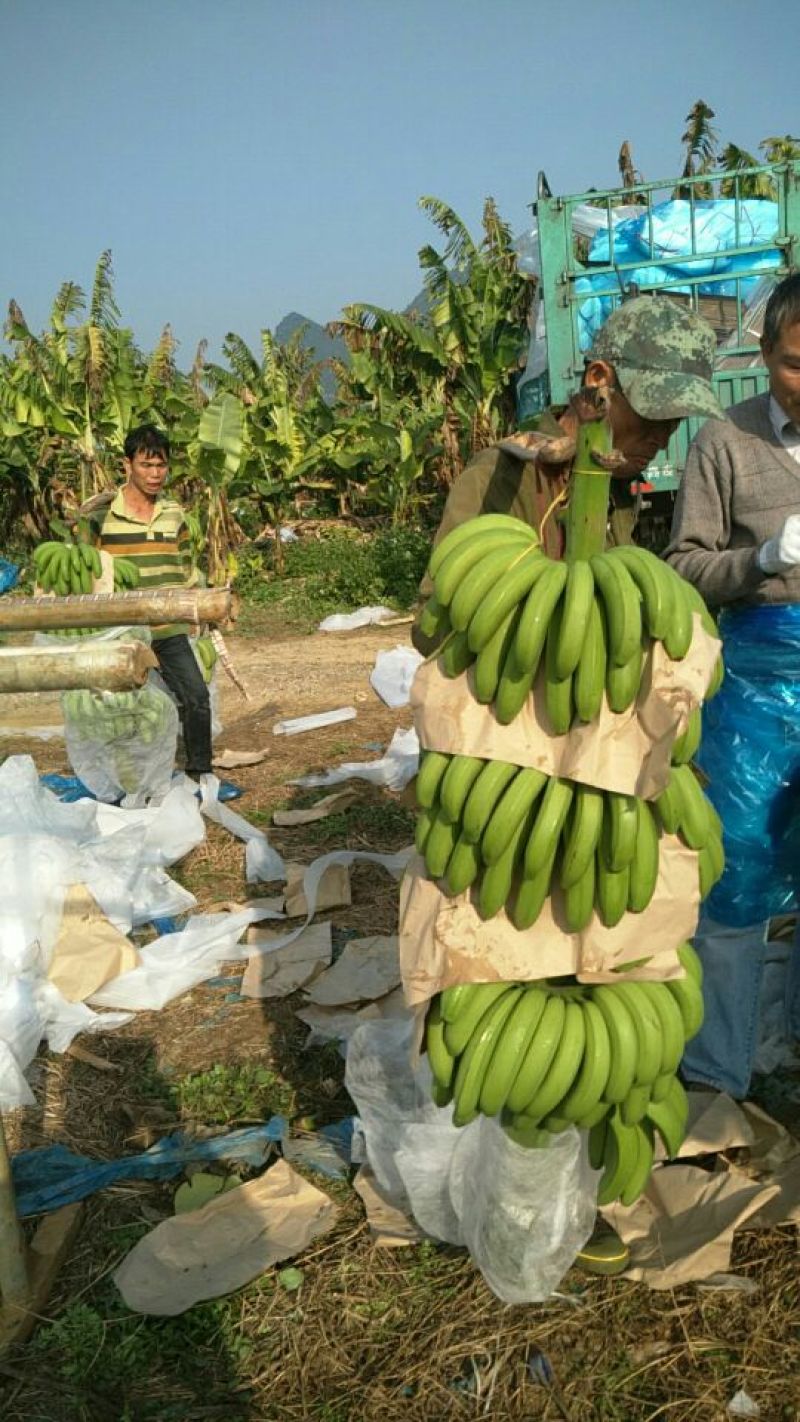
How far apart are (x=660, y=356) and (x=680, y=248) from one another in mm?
6217

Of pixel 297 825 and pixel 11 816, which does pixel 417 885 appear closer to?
pixel 11 816

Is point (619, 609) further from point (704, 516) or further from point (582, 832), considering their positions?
point (704, 516)

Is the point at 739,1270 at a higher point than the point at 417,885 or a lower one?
lower

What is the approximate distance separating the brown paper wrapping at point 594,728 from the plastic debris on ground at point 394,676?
20.5ft

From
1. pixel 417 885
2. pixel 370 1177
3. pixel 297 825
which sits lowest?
pixel 297 825

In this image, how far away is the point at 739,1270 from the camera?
7.89 ft

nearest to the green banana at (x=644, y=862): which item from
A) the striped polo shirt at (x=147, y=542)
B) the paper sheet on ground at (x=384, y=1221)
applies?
the paper sheet on ground at (x=384, y=1221)

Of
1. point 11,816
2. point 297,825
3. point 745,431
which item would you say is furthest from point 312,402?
point 745,431

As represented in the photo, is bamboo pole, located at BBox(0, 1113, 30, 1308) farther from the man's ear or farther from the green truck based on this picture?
the green truck

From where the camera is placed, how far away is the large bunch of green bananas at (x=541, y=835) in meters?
1.65

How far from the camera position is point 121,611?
2195 millimetres

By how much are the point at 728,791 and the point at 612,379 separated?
1237 mm

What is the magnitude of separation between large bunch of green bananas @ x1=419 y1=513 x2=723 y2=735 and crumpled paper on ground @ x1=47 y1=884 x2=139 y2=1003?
109 inches

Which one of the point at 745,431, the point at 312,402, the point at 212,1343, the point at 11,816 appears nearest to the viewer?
the point at 212,1343
